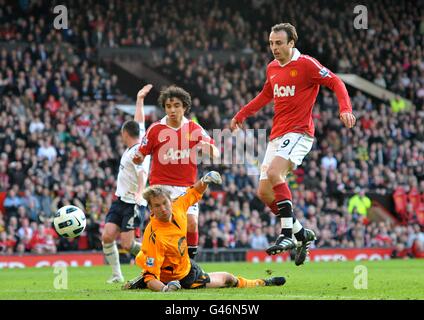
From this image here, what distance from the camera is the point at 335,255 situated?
25750 mm

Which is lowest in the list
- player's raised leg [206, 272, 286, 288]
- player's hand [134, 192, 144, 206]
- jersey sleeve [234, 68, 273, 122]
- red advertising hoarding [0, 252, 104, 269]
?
red advertising hoarding [0, 252, 104, 269]

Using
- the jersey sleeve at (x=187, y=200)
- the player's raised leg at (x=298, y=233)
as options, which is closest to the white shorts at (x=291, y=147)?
the player's raised leg at (x=298, y=233)

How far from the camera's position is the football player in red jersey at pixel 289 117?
469 inches

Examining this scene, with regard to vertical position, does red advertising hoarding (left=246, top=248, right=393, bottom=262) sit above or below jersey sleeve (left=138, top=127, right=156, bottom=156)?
below

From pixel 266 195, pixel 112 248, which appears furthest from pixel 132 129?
pixel 266 195

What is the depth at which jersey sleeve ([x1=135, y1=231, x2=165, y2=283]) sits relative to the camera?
10.8 meters

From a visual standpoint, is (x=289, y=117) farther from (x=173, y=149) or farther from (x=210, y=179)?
(x=210, y=179)

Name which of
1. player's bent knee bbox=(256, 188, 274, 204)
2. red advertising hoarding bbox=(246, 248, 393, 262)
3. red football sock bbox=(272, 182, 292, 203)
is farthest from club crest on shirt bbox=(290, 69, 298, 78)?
red advertising hoarding bbox=(246, 248, 393, 262)

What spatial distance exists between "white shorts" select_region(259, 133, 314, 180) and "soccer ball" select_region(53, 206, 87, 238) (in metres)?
2.95

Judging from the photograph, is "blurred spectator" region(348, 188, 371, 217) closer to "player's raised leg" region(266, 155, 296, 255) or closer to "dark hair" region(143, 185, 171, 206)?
"player's raised leg" region(266, 155, 296, 255)

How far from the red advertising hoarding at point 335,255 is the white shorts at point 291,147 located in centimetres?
1265

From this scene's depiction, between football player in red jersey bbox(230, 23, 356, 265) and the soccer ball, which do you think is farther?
the soccer ball
